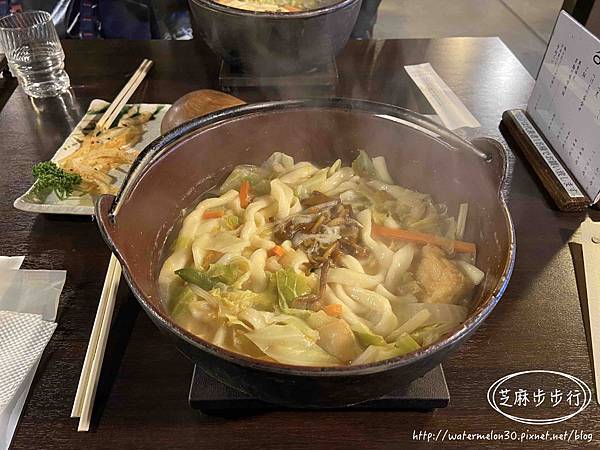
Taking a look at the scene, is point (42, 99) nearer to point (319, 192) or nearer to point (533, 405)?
point (319, 192)

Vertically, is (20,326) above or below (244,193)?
below

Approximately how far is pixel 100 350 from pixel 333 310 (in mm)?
564

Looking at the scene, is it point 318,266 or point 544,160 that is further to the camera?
point 544,160

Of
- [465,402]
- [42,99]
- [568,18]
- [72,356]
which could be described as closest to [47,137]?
[42,99]

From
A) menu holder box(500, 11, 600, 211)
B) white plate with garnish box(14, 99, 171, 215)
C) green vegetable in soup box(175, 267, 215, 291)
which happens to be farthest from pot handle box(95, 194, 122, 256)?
menu holder box(500, 11, 600, 211)

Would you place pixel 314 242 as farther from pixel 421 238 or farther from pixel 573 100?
pixel 573 100

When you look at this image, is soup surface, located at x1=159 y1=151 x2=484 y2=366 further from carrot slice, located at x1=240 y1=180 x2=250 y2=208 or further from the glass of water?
the glass of water

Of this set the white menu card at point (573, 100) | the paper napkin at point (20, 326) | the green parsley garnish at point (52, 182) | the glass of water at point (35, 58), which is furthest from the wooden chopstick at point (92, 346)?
the white menu card at point (573, 100)

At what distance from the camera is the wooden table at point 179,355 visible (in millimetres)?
1127

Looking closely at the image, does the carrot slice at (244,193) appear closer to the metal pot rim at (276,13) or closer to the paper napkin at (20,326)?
the paper napkin at (20,326)

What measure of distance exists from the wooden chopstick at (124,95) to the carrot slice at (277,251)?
3.53 ft

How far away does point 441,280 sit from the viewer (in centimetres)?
124

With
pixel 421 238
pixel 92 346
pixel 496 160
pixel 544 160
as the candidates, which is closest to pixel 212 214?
pixel 92 346

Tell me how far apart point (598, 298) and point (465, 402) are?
535 millimetres
